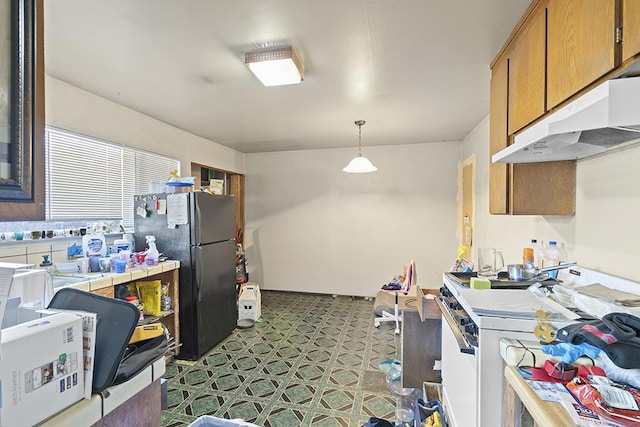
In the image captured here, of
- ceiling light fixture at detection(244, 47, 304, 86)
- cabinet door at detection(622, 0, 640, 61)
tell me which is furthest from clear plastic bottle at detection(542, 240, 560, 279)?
ceiling light fixture at detection(244, 47, 304, 86)

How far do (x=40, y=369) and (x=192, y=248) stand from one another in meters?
2.21

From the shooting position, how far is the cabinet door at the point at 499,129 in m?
1.78

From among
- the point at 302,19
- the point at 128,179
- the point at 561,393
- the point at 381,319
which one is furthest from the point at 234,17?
the point at 381,319

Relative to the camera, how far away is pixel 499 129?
1.89 metres

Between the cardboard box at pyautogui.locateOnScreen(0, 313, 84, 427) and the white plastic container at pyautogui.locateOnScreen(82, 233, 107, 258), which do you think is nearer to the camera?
the cardboard box at pyautogui.locateOnScreen(0, 313, 84, 427)

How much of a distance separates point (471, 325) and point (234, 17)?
1851 millimetres

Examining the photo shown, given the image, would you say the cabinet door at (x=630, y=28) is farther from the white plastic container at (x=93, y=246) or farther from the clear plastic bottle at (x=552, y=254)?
the white plastic container at (x=93, y=246)

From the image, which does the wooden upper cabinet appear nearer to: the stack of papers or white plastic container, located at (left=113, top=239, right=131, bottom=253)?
the stack of papers

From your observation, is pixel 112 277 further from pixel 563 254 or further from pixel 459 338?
pixel 563 254

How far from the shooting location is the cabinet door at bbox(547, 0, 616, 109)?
943 millimetres

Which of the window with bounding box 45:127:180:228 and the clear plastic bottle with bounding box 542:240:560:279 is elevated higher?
the window with bounding box 45:127:180:228

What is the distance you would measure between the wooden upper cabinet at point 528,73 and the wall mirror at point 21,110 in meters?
1.81

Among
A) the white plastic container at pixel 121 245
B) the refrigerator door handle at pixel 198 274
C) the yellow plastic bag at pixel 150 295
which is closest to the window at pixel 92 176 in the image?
the white plastic container at pixel 121 245

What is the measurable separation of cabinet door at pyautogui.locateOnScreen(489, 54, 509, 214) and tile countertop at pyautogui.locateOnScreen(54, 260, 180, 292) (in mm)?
2712
